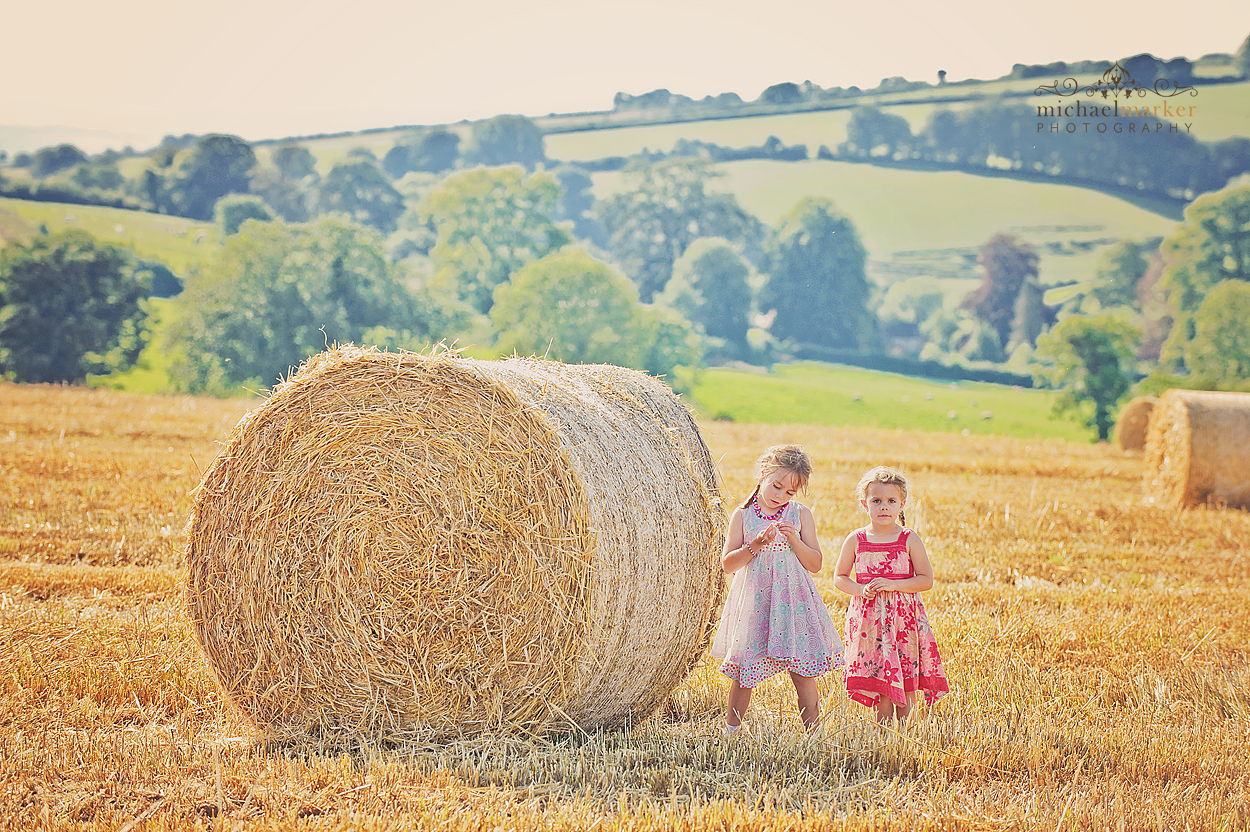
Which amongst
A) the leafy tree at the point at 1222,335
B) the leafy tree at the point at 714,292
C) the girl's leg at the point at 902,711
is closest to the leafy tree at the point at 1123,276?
the leafy tree at the point at 1222,335

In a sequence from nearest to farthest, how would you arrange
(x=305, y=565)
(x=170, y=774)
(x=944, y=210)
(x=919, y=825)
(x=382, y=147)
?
(x=919, y=825)
(x=170, y=774)
(x=305, y=565)
(x=944, y=210)
(x=382, y=147)

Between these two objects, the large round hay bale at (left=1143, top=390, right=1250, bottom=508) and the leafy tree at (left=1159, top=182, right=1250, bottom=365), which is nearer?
the large round hay bale at (left=1143, top=390, right=1250, bottom=508)

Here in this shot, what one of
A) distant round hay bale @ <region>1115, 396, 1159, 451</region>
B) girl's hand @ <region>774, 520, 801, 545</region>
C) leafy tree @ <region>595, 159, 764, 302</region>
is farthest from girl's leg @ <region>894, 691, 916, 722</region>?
leafy tree @ <region>595, 159, 764, 302</region>

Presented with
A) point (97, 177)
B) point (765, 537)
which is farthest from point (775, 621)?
point (97, 177)

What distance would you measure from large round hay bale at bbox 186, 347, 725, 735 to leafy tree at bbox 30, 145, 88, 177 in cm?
8826

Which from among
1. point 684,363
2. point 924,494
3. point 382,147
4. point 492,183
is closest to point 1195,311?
point 684,363

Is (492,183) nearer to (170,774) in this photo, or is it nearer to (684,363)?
(684,363)

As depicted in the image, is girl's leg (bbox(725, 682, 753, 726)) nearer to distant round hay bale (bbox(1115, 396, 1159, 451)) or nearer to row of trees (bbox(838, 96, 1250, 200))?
distant round hay bale (bbox(1115, 396, 1159, 451))

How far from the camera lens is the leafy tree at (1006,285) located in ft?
206

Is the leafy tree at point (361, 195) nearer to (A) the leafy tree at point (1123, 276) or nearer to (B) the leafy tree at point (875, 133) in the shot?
(B) the leafy tree at point (875, 133)

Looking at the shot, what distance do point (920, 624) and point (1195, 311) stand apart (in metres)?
55.6

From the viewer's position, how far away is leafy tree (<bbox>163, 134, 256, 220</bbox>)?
75500 millimetres

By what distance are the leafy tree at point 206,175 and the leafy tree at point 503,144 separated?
21524 mm

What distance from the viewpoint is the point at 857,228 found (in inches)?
2785
